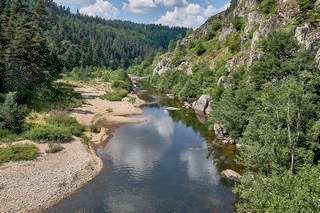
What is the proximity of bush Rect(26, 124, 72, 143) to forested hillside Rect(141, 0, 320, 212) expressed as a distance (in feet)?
73.8

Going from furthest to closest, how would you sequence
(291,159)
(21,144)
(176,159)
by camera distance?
(176,159), (21,144), (291,159)

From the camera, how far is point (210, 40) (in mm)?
117062

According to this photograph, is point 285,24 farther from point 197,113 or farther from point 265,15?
point 197,113

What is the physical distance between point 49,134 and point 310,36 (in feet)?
131

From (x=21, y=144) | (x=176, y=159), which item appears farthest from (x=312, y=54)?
(x=21, y=144)

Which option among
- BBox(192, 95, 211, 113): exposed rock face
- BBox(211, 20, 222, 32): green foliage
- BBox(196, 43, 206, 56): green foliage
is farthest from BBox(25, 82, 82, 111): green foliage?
BBox(211, 20, 222, 32): green foliage

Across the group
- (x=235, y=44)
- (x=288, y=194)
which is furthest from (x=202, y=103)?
(x=288, y=194)

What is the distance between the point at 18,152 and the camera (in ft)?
109

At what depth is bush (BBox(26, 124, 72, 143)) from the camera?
127 feet

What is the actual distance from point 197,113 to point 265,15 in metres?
29.2

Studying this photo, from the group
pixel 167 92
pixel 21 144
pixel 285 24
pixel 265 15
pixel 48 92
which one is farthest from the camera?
pixel 167 92

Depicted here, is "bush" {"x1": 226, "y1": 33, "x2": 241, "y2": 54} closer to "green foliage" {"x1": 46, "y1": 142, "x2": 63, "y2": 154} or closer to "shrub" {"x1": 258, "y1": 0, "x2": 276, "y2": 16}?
"shrub" {"x1": 258, "y1": 0, "x2": 276, "y2": 16}

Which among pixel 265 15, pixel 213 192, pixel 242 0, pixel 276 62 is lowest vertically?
pixel 213 192

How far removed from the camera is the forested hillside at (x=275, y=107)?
63.8ft
